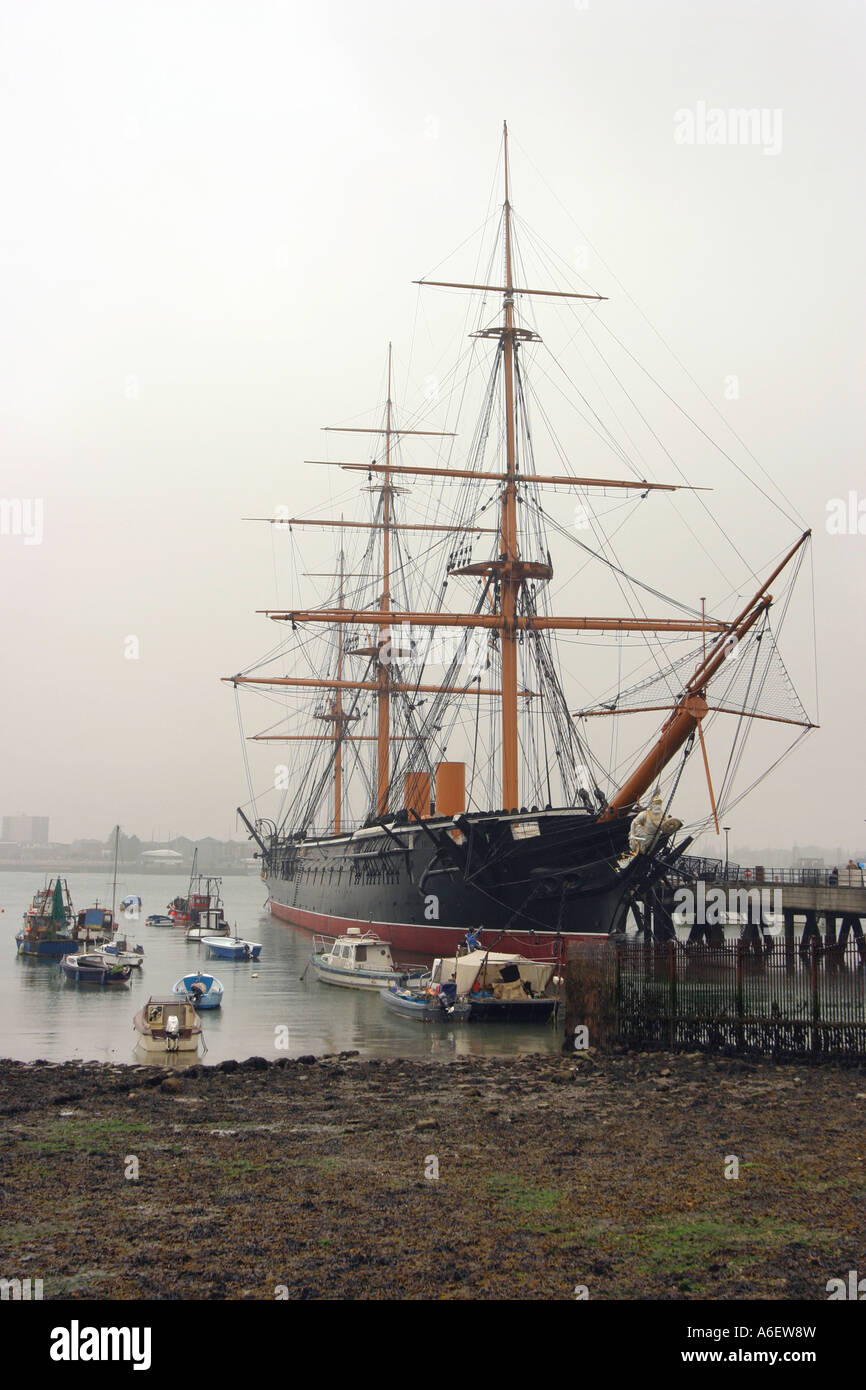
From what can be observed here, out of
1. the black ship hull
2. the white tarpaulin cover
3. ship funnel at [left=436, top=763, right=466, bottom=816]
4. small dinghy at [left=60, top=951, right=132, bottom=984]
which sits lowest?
small dinghy at [left=60, top=951, right=132, bottom=984]

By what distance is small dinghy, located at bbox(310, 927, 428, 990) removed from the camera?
42469 millimetres

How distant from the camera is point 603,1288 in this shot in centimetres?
982

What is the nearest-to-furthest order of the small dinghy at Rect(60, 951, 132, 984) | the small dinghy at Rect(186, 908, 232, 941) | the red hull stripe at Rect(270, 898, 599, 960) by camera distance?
the red hull stripe at Rect(270, 898, 599, 960)
the small dinghy at Rect(60, 951, 132, 984)
the small dinghy at Rect(186, 908, 232, 941)

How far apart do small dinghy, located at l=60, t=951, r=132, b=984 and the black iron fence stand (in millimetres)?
28492

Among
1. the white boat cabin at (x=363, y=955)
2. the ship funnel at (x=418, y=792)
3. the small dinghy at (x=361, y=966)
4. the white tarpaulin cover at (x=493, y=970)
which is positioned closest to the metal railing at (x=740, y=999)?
the white tarpaulin cover at (x=493, y=970)

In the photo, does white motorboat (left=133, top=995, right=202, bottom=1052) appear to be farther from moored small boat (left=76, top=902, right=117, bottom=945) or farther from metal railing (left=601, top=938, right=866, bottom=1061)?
moored small boat (left=76, top=902, right=117, bottom=945)

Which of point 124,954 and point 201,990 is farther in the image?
point 124,954

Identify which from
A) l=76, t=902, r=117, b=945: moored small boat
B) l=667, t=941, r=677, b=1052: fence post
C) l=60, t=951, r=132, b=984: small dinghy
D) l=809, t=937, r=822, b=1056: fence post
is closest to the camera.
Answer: l=809, t=937, r=822, b=1056: fence post

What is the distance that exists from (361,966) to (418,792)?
14.5 meters

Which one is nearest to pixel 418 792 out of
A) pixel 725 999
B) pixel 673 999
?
pixel 673 999

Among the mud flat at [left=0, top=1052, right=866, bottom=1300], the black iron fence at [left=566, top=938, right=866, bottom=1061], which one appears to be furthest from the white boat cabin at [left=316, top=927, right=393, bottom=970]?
the mud flat at [left=0, top=1052, right=866, bottom=1300]

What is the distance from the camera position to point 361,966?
44.1 meters

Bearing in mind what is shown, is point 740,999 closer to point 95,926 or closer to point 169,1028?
point 169,1028
